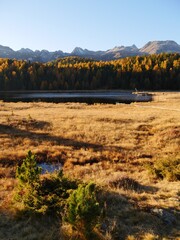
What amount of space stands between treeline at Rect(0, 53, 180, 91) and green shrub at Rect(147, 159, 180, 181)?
147624 millimetres

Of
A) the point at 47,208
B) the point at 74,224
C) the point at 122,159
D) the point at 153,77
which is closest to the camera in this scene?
the point at 74,224

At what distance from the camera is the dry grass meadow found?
10.3 metres

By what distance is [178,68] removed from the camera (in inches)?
6786

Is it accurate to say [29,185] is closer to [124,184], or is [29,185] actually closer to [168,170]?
[124,184]

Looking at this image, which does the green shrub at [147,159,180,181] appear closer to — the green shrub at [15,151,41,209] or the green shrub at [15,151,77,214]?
the green shrub at [15,151,77,214]

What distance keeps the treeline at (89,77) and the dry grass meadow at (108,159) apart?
401ft

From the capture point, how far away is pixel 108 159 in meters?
26.3

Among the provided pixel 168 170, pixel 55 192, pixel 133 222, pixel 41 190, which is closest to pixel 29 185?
pixel 41 190

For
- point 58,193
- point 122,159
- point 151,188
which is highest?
point 58,193

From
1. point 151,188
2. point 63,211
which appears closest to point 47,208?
point 63,211

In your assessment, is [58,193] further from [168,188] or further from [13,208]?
[168,188]

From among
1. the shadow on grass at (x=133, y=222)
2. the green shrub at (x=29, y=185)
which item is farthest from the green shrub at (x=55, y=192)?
the shadow on grass at (x=133, y=222)

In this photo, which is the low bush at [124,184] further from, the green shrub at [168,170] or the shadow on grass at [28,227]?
the shadow on grass at [28,227]

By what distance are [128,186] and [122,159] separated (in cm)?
1094
